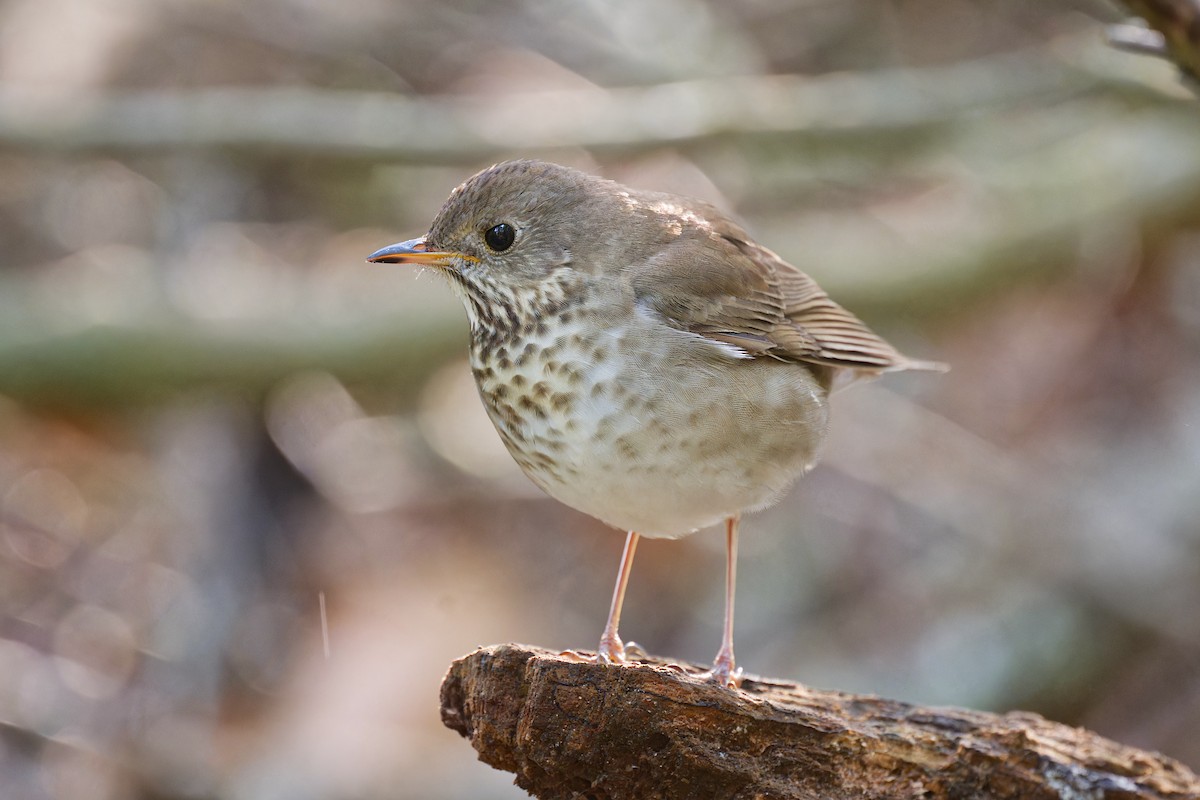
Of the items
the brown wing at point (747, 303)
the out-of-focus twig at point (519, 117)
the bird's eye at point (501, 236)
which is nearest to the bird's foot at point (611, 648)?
the brown wing at point (747, 303)

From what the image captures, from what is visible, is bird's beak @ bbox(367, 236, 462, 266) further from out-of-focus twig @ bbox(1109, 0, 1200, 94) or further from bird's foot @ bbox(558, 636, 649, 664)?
out-of-focus twig @ bbox(1109, 0, 1200, 94)

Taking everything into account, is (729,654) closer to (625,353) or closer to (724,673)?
(724,673)

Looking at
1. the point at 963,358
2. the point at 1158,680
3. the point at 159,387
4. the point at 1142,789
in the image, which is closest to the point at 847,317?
the point at 1142,789

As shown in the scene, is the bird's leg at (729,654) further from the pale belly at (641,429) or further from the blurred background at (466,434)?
the blurred background at (466,434)

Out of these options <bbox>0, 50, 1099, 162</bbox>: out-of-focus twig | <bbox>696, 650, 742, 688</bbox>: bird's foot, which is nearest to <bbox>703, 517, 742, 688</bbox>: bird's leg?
<bbox>696, 650, 742, 688</bbox>: bird's foot

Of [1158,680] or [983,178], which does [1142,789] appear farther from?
[983,178]

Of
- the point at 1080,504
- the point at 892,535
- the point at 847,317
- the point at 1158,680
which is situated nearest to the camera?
the point at 847,317
